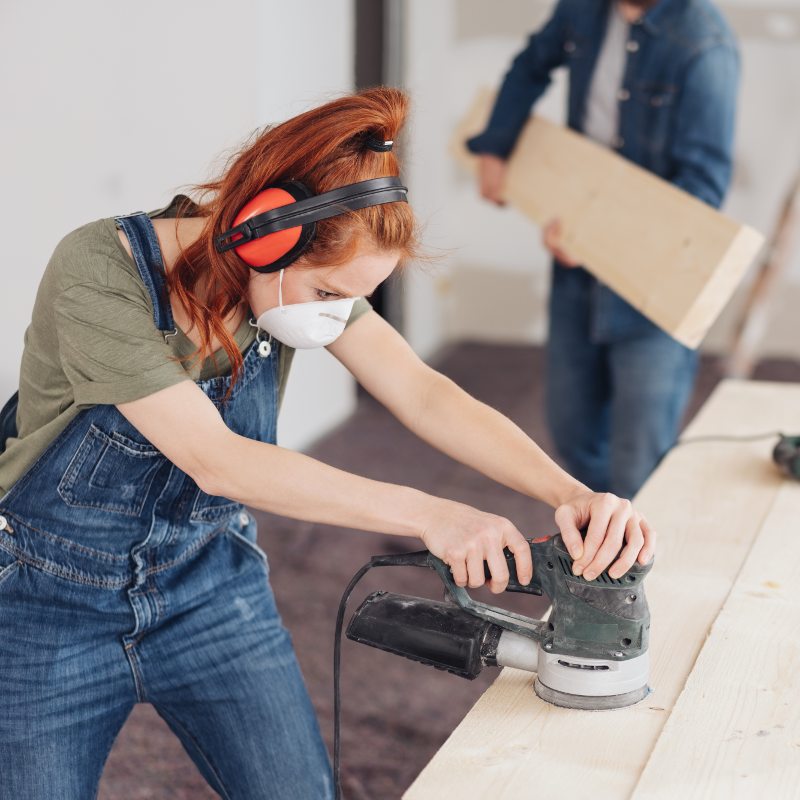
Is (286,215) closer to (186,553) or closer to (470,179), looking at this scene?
(186,553)

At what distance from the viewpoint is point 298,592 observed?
3021mm

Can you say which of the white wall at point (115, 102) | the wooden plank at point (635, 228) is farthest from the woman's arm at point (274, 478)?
the white wall at point (115, 102)

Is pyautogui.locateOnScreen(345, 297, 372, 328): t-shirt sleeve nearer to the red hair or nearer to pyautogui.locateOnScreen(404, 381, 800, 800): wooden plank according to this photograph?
the red hair

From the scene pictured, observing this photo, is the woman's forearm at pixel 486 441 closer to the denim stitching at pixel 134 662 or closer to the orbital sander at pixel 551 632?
the orbital sander at pixel 551 632

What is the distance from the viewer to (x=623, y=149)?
2.56m

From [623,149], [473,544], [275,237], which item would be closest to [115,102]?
[623,149]

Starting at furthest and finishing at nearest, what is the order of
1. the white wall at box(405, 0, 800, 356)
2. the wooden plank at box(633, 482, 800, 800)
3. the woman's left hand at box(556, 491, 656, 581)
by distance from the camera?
the white wall at box(405, 0, 800, 356) < the woman's left hand at box(556, 491, 656, 581) < the wooden plank at box(633, 482, 800, 800)

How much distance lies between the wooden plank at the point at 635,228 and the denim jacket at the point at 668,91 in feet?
0.24

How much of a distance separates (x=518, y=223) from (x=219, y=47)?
8.01 feet

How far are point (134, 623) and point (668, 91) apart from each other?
66.5 inches

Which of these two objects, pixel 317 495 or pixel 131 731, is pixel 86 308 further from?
pixel 131 731

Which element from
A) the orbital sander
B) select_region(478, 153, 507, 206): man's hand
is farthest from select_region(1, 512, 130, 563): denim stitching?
select_region(478, 153, 507, 206): man's hand

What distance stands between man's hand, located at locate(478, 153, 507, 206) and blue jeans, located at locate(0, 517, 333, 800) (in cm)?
163

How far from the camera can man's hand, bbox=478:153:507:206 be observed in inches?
113
